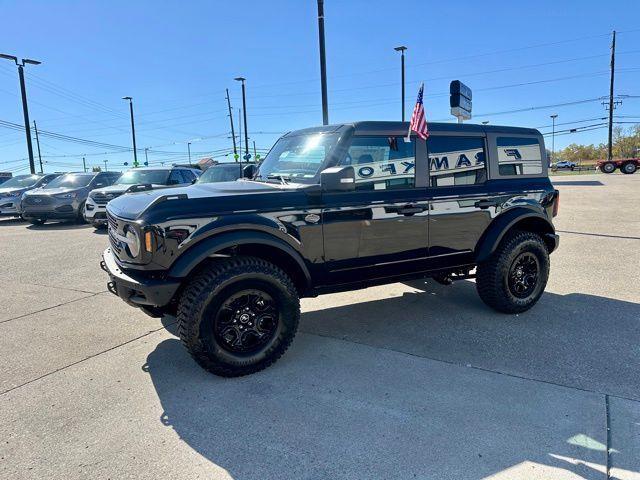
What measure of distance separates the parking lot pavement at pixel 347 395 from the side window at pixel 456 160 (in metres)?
1.48

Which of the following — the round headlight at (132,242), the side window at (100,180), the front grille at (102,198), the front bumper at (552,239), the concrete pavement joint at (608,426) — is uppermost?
the side window at (100,180)

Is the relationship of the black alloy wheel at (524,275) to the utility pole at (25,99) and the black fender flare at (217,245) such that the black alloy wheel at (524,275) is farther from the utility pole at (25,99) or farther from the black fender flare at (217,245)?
the utility pole at (25,99)

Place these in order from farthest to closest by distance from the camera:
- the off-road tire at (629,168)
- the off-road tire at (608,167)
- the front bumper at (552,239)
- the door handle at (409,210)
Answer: the off-road tire at (608,167)
the off-road tire at (629,168)
the front bumper at (552,239)
the door handle at (409,210)

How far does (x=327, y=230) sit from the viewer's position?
3.85m

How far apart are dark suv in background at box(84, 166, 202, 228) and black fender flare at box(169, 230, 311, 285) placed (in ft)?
26.1

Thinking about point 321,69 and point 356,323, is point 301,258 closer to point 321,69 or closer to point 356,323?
point 356,323

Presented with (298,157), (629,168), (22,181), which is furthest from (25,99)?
(629,168)

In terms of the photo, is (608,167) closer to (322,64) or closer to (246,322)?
(322,64)

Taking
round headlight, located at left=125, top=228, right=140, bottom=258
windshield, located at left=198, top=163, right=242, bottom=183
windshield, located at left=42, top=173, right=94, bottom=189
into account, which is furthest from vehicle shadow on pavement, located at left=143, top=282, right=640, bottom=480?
windshield, located at left=42, top=173, right=94, bottom=189

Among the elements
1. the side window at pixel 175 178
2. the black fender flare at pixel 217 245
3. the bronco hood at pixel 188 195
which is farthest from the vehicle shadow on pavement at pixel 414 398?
the side window at pixel 175 178

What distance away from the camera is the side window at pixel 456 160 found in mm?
4402

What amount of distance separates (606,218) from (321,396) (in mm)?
11879

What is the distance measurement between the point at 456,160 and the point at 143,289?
316 cm

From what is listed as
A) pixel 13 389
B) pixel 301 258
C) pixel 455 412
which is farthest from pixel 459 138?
pixel 13 389
